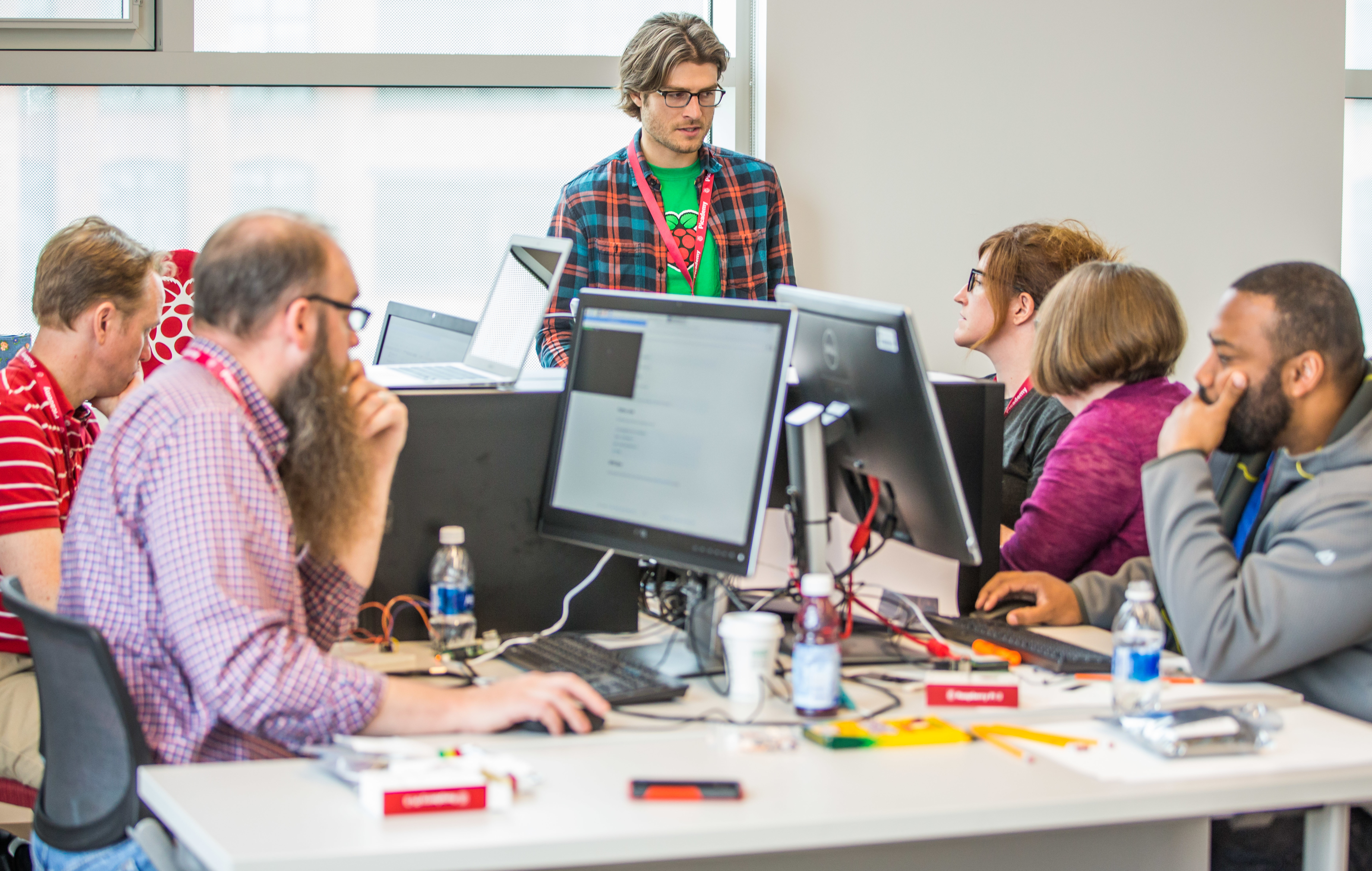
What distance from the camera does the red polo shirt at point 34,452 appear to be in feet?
6.38

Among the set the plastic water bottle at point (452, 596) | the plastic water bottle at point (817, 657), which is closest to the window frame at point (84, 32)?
the plastic water bottle at point (452, 596)

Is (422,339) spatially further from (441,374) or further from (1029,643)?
(1029,643)

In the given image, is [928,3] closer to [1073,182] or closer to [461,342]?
[1073,182]

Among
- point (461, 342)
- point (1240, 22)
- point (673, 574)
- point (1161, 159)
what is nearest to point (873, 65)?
point (1161, 159)

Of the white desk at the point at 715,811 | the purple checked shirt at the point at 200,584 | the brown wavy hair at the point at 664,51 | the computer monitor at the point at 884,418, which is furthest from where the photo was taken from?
the brown wavy hair at the point at 664,51

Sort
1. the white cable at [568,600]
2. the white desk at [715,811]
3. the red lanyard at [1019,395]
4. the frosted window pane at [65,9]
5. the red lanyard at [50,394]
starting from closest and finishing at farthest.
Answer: the white desk at [715,811] → the white cable at [568,600] → the red lanyard at [50,394] → the red lanyard at [1019,395] → the frosted window pane at [65,9]

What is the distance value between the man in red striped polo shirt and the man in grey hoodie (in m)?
1.69

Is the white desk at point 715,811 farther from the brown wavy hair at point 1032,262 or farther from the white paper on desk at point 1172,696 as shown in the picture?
the brown wavy hair at point 1032,262

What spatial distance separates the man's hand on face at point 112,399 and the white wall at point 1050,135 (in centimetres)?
201

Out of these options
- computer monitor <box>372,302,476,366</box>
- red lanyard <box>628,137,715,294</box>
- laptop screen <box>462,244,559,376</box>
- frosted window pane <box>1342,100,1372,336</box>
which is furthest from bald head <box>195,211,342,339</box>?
frosted window pane <box>1342,100,1372,336</box>

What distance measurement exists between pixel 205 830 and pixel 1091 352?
160 centimetres

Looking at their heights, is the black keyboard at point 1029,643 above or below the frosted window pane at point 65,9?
below

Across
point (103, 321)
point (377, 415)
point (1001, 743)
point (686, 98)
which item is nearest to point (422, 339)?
point (103, 321)

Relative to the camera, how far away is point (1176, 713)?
137cm
